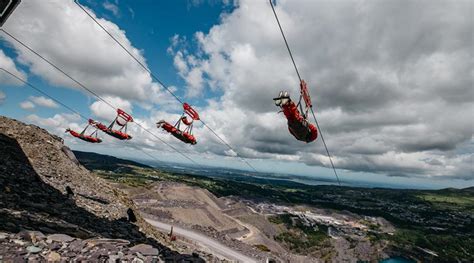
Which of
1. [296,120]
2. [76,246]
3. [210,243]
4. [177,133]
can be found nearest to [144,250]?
[76,246]

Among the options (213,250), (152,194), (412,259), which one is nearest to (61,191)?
(213,250)

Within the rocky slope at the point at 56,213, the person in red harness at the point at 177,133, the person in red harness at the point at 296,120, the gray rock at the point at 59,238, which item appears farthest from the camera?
the person in red harness at the point at 177,133

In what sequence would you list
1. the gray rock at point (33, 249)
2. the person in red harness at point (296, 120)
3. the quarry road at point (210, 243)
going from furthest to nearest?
1. the quarry road at point (210, 243)
2. the person in red harness at point (296, 120)
3. the gray rock at point (33, 249)

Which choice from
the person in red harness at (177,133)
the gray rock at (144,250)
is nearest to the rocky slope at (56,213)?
the gray rock at (144,250)

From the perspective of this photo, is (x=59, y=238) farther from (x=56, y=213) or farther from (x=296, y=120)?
(x=296, y=120)

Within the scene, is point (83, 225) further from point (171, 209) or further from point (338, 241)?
point (338, 241)

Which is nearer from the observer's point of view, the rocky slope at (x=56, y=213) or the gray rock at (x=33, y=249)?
the gray rock at (x=33, y=249)

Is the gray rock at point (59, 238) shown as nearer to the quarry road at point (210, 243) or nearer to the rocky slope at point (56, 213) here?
the rocky slope at point (56, 213)

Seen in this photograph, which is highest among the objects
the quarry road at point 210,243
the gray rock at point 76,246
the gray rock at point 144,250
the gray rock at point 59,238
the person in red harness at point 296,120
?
the person in red harness at point 296,120
